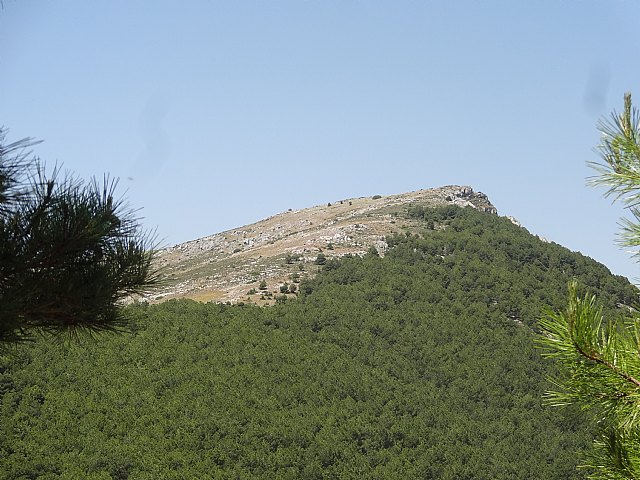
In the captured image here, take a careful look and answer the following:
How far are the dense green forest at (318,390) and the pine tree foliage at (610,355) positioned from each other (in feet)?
66.8

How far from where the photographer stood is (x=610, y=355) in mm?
2945

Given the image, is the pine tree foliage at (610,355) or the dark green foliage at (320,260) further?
the dark green foliage at (320,260)

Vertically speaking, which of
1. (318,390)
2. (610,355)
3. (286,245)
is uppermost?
(286,245)

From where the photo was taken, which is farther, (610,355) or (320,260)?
(320,260)

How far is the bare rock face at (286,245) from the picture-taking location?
142 ft

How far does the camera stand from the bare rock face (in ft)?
142

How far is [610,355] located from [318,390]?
99.1 feet

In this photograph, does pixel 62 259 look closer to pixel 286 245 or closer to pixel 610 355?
pixel 610 355

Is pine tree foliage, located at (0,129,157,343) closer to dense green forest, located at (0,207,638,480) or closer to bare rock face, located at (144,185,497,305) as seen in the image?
dense green forest, located at (0,207,638,480)

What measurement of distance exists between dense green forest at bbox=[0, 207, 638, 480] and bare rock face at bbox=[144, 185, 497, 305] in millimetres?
2410

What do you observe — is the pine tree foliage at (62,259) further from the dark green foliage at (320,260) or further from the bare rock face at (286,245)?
the dark green foliage at (320,260)

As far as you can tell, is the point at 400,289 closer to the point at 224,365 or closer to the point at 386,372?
the point at 386,372

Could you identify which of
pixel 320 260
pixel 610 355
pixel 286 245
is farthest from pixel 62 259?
pixel 286 245

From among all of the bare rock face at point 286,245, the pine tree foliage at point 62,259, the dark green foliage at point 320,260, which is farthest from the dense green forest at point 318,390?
the pine tree foliage at point 62,259
